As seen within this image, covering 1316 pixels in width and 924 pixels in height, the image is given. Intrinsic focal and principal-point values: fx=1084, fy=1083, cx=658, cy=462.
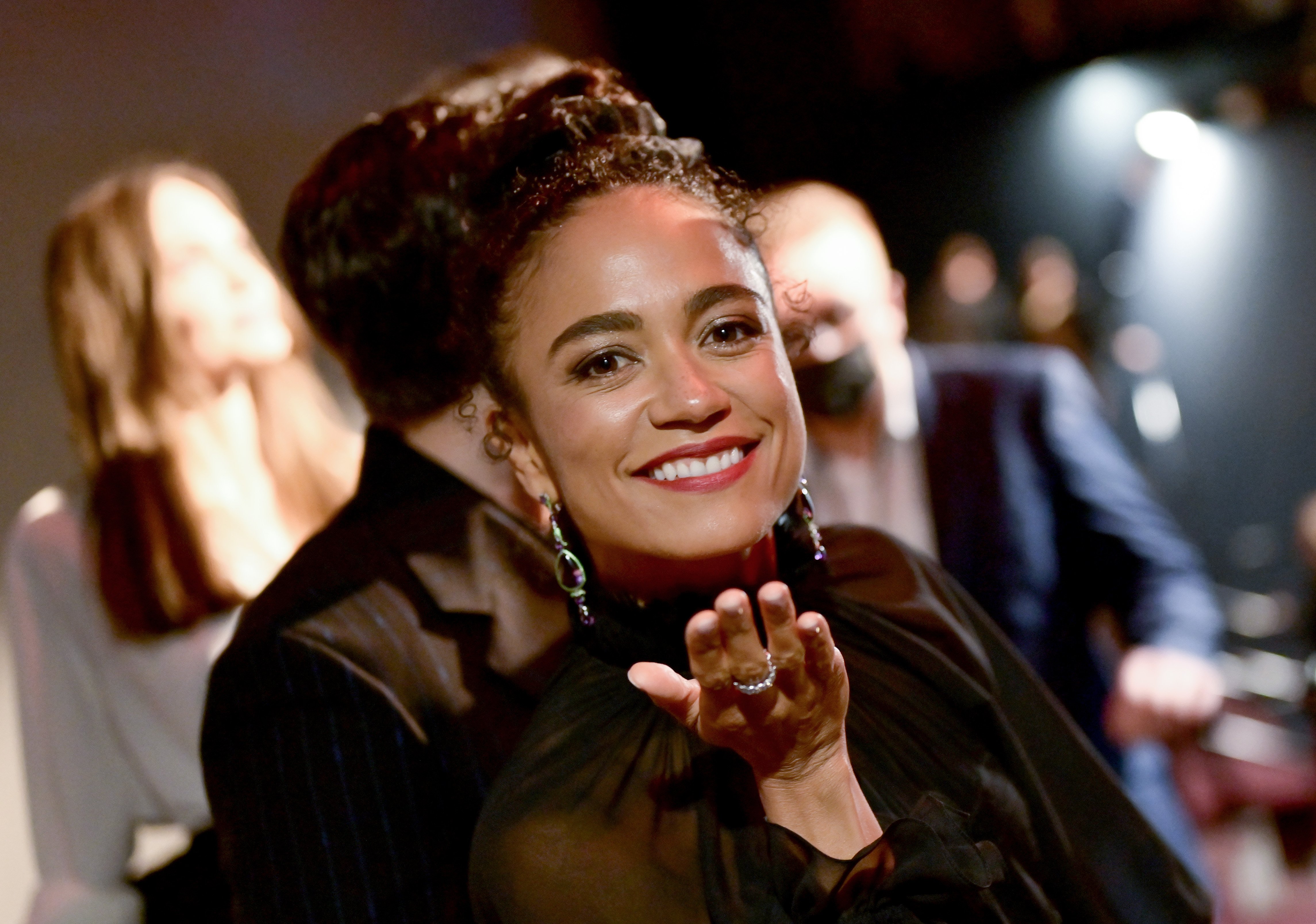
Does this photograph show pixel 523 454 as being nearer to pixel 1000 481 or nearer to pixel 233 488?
pixel 233 488

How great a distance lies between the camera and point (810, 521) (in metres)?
1.15

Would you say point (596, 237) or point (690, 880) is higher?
point (596, 237)

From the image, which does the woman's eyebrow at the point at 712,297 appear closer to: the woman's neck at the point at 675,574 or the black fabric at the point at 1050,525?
the woman's neck at the point at 675,574

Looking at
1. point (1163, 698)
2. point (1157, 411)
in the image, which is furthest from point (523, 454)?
point (1157, 411)

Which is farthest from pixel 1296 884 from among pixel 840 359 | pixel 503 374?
pixel 503 374

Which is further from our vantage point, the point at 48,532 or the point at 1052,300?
the point at 1052,300

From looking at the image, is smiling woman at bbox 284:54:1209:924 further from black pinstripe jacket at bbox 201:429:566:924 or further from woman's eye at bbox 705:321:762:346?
black pinstripe jacket at bbox 201:429:566:924

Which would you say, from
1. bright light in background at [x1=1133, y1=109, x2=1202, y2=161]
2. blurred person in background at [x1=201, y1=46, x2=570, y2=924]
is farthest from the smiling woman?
bright light in background at [x1=1133, y1=109, x2=1202, y2=161]

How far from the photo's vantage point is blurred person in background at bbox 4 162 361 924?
149 cm

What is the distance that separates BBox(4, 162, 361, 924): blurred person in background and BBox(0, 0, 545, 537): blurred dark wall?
1.6 inches

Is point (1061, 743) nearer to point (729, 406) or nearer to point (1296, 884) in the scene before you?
point (729, 406)

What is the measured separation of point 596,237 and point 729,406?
205 mm

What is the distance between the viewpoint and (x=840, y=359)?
215cm

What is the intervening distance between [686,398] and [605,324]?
4.1 inches
